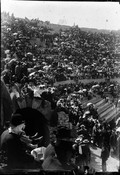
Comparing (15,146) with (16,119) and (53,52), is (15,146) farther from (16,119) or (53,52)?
(53,52)

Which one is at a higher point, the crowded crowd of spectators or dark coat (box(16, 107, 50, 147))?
the crowded crowd of spectators

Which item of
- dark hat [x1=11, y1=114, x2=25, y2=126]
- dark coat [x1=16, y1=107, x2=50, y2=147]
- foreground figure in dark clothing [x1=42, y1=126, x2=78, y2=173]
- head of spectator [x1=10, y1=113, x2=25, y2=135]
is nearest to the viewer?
head of spectator [x1=10, y1=113, x2=25, y2=135]

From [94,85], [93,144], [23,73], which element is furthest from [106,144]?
[23,73]

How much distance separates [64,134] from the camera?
1329 centimetres

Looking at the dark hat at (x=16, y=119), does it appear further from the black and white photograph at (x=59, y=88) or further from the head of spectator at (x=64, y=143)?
the head of spectator at (x=64, y=143)

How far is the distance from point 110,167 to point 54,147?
5.06 ft

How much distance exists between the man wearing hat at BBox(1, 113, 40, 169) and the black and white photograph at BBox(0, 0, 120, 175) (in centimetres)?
2

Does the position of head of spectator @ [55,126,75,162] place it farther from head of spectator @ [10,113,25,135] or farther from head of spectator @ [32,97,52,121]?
head of spectator @ [10,113,25,135]

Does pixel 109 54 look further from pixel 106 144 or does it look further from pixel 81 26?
pixel 106 144

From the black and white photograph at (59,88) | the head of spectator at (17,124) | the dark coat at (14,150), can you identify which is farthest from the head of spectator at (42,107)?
the dark coat at (14,150)

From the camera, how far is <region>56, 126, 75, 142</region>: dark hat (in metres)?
13.2

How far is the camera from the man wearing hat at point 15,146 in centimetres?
1254

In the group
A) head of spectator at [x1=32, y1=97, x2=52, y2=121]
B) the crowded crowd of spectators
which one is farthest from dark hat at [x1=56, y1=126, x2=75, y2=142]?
the crowded crowd of spectators

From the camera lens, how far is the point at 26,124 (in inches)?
520
